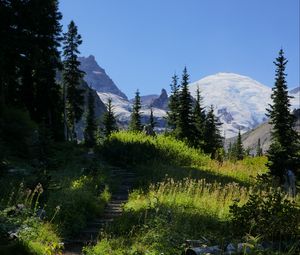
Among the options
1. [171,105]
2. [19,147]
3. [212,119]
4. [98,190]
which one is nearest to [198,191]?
[98,190]

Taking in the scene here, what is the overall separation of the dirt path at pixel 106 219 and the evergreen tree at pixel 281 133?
10278 mm

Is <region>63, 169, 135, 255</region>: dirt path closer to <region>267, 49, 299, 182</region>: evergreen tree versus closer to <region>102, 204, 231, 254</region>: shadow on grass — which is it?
<region>102, 204, 231, 254</region>: shadow on grass

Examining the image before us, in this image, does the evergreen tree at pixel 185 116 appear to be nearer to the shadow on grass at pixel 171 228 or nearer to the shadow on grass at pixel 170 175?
the shadow on grass at pixel 170 175

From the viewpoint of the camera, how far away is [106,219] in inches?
469

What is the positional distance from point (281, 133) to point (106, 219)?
2060 centimetres

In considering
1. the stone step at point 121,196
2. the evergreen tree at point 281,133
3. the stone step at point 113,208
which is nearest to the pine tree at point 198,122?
the evergreen tree at point 281,133

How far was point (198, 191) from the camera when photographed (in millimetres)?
12797

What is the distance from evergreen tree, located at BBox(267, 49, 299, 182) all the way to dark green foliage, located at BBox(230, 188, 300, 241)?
52.9 ft

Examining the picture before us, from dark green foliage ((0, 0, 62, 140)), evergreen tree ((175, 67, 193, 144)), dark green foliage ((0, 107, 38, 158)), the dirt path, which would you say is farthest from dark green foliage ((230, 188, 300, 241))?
evergreen tree ((175, 67, 193, 144))

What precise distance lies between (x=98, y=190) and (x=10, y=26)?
19501mm

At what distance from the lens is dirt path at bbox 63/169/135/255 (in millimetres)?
9734

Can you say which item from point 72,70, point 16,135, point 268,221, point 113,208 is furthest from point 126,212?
point 72,70

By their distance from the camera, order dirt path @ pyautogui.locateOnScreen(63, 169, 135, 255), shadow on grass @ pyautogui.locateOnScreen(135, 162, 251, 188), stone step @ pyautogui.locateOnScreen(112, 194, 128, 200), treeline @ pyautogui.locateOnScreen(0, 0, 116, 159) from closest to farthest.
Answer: dirt path @ pyautogui.locateOnScreen(63, 169, 135, 255)
stone step @ pyautogui.locateOnScreen(112, 194, 128, 200)
shadow on grass @ pyautogui.locateOnScreen(135, 162, 251, 188)
treeline @ pyautogui.locateOnScreen(0, 0, 116, 159)

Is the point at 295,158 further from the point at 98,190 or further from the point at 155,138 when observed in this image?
the point at 98,190
